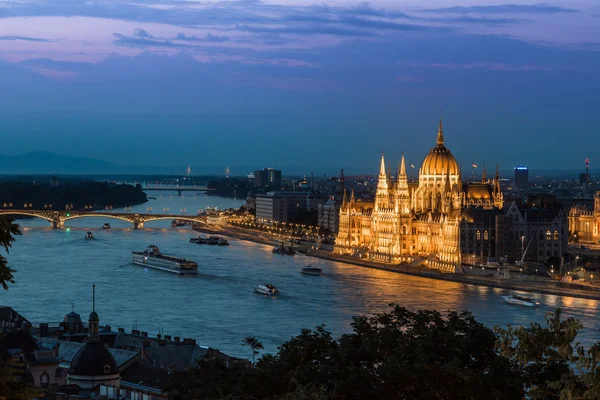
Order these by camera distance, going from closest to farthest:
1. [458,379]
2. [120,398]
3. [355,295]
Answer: [458,379] < [120,398] < [355,295]

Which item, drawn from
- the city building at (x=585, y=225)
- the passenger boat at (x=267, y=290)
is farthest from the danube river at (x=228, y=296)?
the city building at (x=585, y=225)

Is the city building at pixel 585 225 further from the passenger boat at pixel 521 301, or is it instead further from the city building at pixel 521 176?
the city building at pixel 521 176

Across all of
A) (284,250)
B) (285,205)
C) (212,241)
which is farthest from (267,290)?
(285,205)

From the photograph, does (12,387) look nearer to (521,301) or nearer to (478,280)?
(521,301)

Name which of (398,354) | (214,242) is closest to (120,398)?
(398,354)

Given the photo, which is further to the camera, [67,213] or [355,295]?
[67,213]

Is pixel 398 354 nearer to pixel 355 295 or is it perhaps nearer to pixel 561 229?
pixel 355 295
